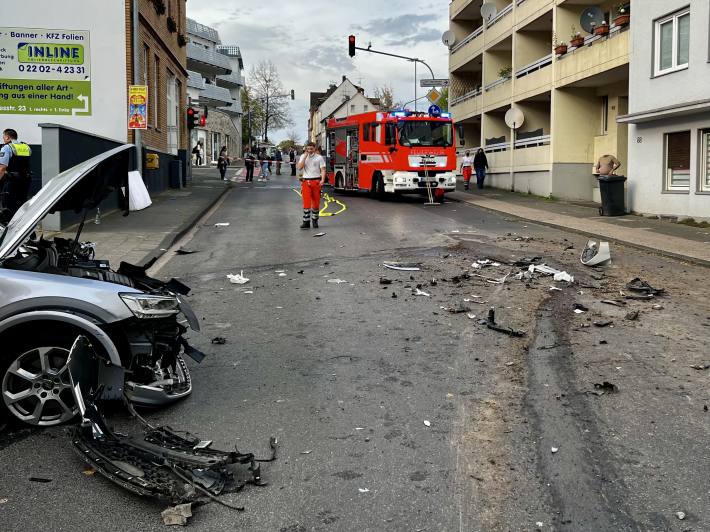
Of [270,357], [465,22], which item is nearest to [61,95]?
[270,357]

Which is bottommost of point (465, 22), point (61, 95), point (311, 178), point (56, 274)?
point (56, 274)

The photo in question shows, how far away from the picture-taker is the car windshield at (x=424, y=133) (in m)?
24.6

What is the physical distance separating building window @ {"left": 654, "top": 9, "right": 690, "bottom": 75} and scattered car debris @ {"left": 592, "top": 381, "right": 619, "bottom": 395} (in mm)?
15081

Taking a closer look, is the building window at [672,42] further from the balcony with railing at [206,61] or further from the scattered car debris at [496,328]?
the balcony with railing at [206,61]

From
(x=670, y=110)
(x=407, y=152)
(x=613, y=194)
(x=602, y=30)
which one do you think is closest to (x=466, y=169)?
(x=407, y=152)

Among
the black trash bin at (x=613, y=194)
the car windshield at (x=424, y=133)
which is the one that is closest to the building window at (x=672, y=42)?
the black trash bin at (x=613, y=194)

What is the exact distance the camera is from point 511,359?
627 cm

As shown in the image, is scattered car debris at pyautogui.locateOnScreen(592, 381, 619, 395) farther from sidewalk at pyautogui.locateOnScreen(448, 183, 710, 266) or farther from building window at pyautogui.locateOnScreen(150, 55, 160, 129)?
building window at pyautogui.locateOnScreen(150, 55, 160, 129)

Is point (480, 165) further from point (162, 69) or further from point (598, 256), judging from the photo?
point (598, 256)

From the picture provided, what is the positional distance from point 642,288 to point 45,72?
55.2 feet

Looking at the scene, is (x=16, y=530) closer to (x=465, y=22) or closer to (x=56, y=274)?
(x=56, y=274)

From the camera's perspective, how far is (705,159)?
1792cm

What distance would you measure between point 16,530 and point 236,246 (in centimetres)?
1028

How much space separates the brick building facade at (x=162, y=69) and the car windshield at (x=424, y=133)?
8363mm
